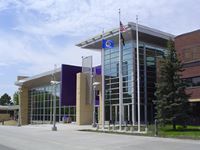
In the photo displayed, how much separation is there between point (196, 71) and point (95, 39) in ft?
49.7

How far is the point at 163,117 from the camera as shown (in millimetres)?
30750

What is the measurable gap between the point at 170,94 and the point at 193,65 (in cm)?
974

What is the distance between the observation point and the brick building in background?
127 feet

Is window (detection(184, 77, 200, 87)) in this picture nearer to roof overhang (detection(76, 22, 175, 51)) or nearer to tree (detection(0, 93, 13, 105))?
roof overhang (detection(76, 22, 175, 51))

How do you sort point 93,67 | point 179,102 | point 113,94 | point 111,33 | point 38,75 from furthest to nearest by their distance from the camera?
point 38,75, point 93,67, point 113,94, point 111,33, point 179,102

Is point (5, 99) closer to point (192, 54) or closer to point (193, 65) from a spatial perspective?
point (192, 54)

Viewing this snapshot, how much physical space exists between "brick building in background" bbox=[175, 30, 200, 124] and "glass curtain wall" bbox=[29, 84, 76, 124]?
2277cm

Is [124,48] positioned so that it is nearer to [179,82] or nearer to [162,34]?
[162,34]

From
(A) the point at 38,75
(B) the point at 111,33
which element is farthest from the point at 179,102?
(A) the point at 38,75

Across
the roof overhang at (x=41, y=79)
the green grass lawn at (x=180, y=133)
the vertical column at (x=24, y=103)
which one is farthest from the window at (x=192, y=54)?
the vertical column at (x=24, y=103)

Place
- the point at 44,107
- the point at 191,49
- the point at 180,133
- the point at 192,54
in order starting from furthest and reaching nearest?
the point at 44,107 → the point at 191,49 → the point at 192,54 → the point at 180,133

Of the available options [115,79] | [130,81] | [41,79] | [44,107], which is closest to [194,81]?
[130,81]

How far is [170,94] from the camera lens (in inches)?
1212

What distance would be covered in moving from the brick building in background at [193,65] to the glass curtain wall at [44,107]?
22.8 metres
